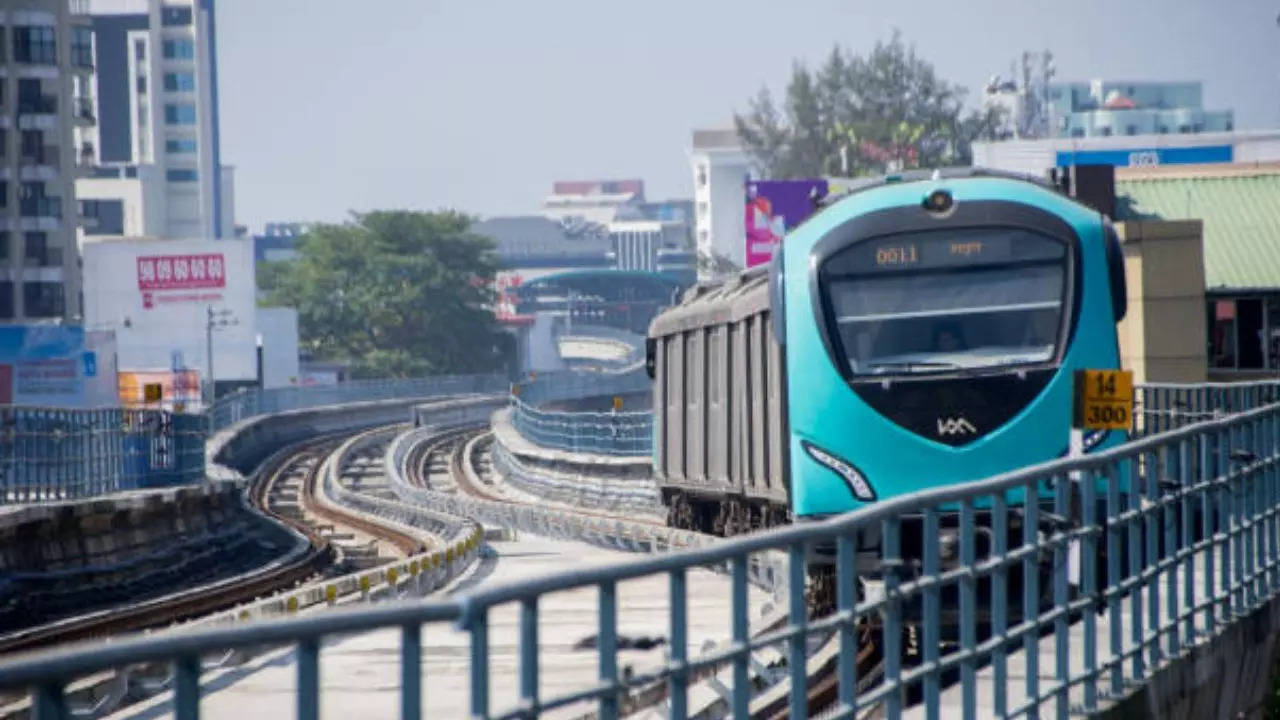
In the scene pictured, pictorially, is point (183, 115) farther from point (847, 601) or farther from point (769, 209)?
point (847, 601)

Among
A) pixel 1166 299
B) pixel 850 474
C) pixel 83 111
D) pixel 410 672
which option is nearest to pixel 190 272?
pixel 83 111

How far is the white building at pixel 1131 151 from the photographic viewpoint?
6656cm

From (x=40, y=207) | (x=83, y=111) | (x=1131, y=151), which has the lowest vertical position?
(x=1131, y=151)

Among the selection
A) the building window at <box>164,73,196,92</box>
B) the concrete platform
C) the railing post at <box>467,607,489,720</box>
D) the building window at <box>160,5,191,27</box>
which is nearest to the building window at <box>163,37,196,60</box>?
the building window at <box>160,5,191,27</box>

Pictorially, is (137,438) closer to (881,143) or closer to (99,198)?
(881,143)

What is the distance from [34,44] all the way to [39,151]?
448 centimetres

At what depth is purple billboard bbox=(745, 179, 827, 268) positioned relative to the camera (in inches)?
2997

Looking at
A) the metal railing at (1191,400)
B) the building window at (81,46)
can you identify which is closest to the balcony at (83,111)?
the building window at (81,46)

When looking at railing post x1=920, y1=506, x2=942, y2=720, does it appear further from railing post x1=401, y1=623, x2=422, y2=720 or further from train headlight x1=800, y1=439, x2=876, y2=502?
train headlight x1=800, y1=439, x2=876, y2=502

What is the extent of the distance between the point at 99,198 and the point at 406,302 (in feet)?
139

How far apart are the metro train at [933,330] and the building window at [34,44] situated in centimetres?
7865

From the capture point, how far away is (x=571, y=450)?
54.6m

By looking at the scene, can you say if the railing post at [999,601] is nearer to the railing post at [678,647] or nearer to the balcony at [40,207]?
the railing post at [678,647]

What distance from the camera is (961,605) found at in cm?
873
